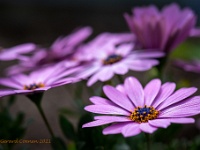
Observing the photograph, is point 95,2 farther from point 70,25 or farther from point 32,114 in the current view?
point 32,114

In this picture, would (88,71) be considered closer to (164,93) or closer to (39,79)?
(39,79)

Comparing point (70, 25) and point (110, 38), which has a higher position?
point (70, 25)

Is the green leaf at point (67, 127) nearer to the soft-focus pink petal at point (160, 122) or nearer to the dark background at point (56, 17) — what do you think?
the soft-focus pink petal at point (160, 122)

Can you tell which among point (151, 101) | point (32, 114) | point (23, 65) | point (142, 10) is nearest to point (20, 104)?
point (32, 114)

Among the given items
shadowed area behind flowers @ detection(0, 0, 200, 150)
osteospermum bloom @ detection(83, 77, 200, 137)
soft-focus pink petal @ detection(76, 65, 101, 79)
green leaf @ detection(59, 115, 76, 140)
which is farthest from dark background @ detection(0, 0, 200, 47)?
osteospermum bloom @ detection(83, 77, 200, 137)

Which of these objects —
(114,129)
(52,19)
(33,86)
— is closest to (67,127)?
(33,86)

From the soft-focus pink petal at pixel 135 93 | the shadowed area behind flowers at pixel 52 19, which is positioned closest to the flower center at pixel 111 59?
the soft-focus pink petal at pixel 135 93

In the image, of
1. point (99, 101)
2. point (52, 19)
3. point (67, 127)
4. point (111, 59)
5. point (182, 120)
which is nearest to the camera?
point (182, 120)
